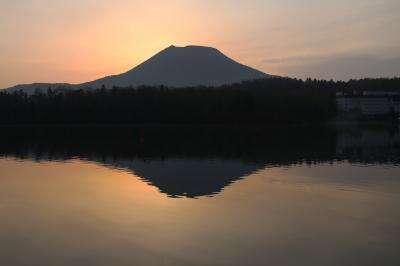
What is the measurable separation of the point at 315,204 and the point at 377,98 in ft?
393

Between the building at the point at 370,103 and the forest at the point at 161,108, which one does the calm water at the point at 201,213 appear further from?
the building at the point at 370,103

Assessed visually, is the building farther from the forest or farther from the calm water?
the calm water

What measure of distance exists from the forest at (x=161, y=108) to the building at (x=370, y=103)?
23.8 meters

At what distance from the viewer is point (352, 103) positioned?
409 ft

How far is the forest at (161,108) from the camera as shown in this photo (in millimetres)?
88625

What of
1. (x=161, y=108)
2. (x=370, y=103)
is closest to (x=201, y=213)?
(x=161, y=108)

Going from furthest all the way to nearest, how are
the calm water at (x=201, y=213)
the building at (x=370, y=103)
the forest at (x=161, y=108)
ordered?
the building at (x=370, y=103) → the forest at (x=161, y=108) → the calm water at (x=201, y=213)

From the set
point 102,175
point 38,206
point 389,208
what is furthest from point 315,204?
point 102,175

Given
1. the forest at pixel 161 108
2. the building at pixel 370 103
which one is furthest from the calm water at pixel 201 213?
the building at pixel 370 103

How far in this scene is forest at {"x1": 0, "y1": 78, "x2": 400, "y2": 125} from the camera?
291 ft

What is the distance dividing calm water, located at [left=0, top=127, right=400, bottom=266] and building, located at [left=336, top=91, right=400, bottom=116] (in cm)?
10210

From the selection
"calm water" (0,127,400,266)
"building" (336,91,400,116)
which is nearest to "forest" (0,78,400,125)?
"building" (336,91,400,116)

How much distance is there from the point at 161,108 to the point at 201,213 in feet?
268

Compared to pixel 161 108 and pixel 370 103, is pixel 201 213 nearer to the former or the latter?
pixel 161 108
